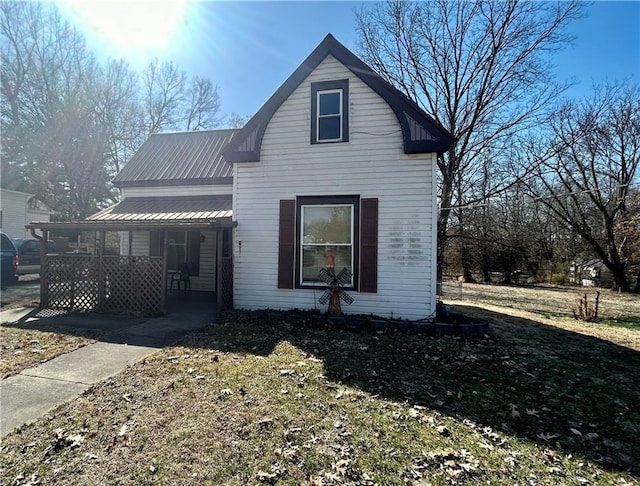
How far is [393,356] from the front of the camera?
569cm

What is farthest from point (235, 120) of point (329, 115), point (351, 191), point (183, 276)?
point (351, 191)

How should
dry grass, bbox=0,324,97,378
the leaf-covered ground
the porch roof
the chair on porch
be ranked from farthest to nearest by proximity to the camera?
the chair on porch < the porch roof < dry grass, bbox=0,324,97,378 < the leaf-covered ground

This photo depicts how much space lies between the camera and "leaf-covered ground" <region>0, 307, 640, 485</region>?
2.78 metres

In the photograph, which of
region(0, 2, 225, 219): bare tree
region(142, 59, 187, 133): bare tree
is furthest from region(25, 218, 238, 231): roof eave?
region(142, 59, 187, 133): bare tree

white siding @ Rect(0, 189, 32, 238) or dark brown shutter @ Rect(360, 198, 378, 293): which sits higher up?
white siding @ Rect(0, 189, 32, 238)

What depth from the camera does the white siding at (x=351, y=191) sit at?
7875 millimetres

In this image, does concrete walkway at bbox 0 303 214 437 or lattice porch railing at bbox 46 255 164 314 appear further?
lattice porch railing at bbox 46 255 164 314

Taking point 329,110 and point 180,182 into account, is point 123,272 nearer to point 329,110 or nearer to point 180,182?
point 180,182

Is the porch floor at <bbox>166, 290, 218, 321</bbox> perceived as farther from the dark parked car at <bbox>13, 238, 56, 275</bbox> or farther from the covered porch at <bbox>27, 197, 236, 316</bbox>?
the dark parked car at <bbox>13, 238, 56, 275</bbox>

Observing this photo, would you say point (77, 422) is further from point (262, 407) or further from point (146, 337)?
point (146, 337)

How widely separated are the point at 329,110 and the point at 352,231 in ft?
10.4

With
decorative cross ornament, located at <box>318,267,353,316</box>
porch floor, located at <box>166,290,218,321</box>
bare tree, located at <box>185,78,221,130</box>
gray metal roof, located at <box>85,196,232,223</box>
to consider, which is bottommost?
porch floor, located at <box>166,290,218,321</box>

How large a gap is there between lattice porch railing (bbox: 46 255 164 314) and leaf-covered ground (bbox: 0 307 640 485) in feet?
10.7

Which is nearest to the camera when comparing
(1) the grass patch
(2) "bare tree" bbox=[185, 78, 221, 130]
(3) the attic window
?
(3) the attic window
